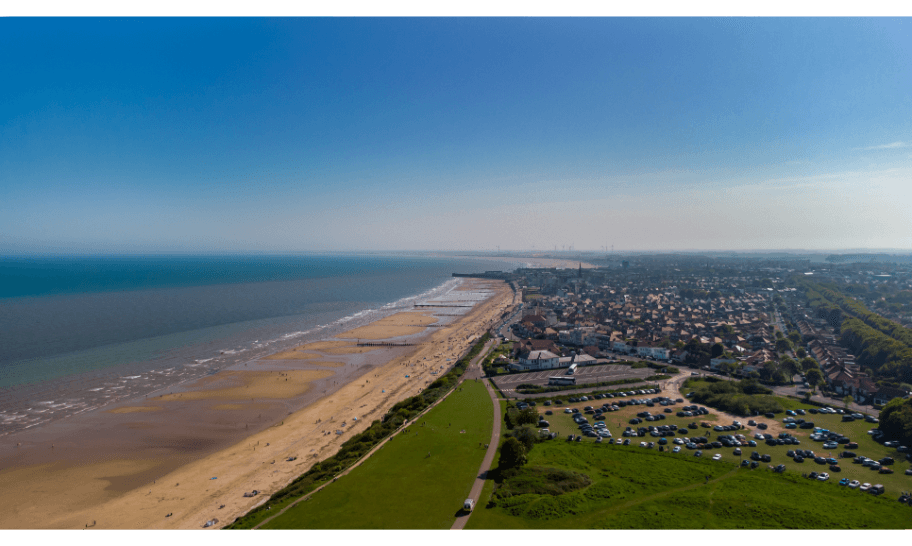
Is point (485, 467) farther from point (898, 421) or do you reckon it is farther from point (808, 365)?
point (808, 365)

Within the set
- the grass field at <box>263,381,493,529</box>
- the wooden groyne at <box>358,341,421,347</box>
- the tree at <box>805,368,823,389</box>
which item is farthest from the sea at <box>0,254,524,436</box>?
the tree at <box>805,368,823,389</box>

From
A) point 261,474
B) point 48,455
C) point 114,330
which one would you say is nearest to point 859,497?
point 261,474

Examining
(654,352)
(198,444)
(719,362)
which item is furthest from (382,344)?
(719,362)

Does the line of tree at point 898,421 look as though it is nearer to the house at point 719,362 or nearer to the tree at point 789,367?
the tree at point 789,367

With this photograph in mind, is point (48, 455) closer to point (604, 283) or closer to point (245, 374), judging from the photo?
point (245, 374)

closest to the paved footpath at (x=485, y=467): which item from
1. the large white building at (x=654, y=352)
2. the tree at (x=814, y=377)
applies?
the large white building at (x=654, y=352)

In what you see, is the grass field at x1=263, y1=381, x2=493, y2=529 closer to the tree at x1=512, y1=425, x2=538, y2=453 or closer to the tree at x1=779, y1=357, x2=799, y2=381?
the tree at x1=512, y1=425, x2=538, y2=453

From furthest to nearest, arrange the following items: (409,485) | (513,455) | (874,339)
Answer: (874,339), (513,455), (409,485)
